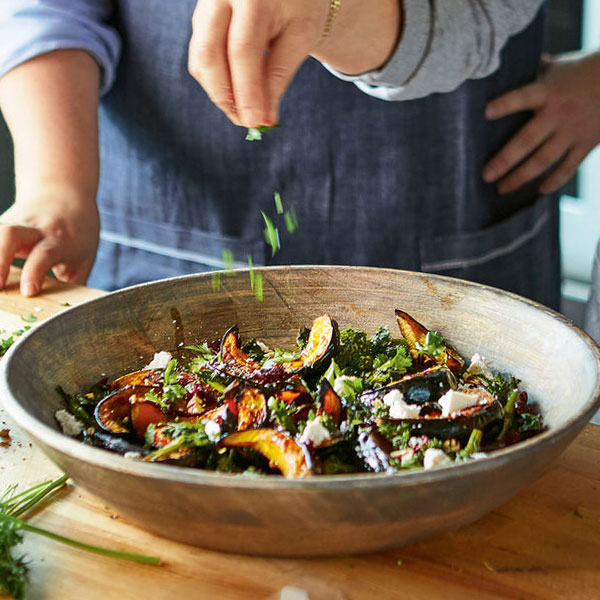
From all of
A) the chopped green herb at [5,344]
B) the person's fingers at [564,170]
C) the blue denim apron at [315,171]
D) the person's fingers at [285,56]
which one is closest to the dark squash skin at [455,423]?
the person's fingers at [285,56]

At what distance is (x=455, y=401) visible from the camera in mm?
1012

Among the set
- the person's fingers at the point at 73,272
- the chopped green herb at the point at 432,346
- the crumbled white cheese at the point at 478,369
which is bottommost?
the person's fingers at the point at 73,272

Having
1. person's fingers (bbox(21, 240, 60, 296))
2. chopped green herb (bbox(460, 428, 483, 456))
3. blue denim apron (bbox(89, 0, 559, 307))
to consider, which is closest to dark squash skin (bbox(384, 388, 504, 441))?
chopped green herb (bbox(460, 428, 483, 456))

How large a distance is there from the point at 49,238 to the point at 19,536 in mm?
1195

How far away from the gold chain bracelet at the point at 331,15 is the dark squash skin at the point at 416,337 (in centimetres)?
53

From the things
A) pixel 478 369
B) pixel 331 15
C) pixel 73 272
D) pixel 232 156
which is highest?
pixel 331 15

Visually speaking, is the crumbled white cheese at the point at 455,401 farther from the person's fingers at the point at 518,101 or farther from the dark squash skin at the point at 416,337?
the person's fingers at the point at 518,101

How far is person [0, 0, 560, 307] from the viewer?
2.07 meters

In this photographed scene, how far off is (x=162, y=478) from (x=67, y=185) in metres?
1.50

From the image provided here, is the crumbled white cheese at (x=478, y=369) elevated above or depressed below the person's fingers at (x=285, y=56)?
below

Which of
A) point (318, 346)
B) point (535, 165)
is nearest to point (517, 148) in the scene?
point (535, 165)

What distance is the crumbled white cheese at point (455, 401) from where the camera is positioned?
1.01 m

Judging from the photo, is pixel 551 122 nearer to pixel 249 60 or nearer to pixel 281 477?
pixel 249 60

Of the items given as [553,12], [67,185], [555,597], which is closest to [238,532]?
[555,597]
